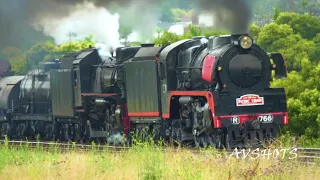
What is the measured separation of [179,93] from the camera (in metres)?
20.4

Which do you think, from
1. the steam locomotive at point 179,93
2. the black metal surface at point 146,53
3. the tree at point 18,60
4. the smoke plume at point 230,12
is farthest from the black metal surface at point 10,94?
the tree at point 18,60

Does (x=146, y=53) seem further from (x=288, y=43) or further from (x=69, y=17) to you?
(x=288, y=43)

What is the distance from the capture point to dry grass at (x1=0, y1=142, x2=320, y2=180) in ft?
43.3

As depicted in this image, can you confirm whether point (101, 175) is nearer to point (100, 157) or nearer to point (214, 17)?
point (100, 157)

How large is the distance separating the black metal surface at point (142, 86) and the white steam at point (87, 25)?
3640 millimetres

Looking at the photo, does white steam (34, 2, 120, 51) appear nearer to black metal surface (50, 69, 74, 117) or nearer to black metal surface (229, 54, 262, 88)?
black metal surface (50, 69, 74, 117)

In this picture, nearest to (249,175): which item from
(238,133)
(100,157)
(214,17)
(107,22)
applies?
(100,157)

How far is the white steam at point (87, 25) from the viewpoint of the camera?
25.8 meters

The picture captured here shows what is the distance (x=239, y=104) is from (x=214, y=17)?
17.7 ft

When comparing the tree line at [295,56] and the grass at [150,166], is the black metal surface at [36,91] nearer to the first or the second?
the tree line at [295,56]

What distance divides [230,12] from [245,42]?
388 cm

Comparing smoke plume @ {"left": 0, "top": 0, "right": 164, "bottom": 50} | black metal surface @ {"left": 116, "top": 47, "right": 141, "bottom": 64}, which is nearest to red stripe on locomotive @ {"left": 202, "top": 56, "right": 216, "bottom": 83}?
black metal surface @ {"left": 116, "top": 47, "right": 141, "bottom": 64}

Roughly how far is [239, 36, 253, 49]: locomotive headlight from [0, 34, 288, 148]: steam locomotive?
27mm

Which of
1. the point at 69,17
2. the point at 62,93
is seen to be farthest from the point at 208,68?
the point at 62,93
